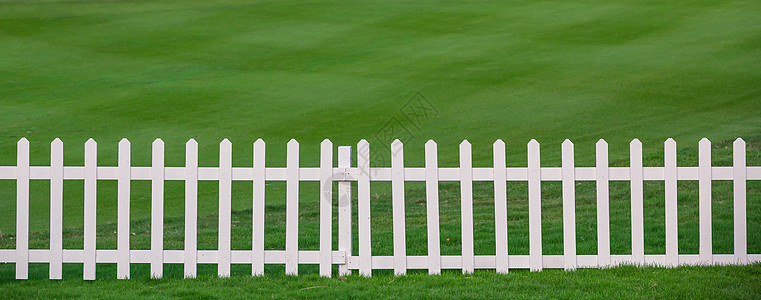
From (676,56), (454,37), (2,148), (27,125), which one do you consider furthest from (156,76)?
(676,56)

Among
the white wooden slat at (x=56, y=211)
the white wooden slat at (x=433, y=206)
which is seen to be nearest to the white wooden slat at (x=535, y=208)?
the white wooden slat at (x=433, y=206)

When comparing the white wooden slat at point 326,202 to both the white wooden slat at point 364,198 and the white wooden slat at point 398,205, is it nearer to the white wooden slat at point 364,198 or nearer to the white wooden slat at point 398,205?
the white wooden slat at point 364,198

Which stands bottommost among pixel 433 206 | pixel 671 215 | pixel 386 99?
pixel 671 215

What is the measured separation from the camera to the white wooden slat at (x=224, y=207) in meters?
6.50

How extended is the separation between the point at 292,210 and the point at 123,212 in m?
1.39

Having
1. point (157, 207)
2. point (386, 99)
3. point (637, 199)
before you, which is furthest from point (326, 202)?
point (386, 99)

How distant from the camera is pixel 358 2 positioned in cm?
2695

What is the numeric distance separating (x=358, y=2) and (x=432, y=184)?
21.2 m

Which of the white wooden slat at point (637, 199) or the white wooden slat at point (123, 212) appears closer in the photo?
the white wooden slat at point (637, 199)

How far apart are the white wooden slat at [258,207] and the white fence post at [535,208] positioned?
6.82 feet

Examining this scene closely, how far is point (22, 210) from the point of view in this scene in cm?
670

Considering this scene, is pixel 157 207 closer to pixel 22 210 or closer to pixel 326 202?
pixel 22 210

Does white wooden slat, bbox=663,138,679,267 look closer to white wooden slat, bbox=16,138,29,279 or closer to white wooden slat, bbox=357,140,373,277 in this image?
white wooden slat, bbox=357,140,373,277

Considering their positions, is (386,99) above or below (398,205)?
above
